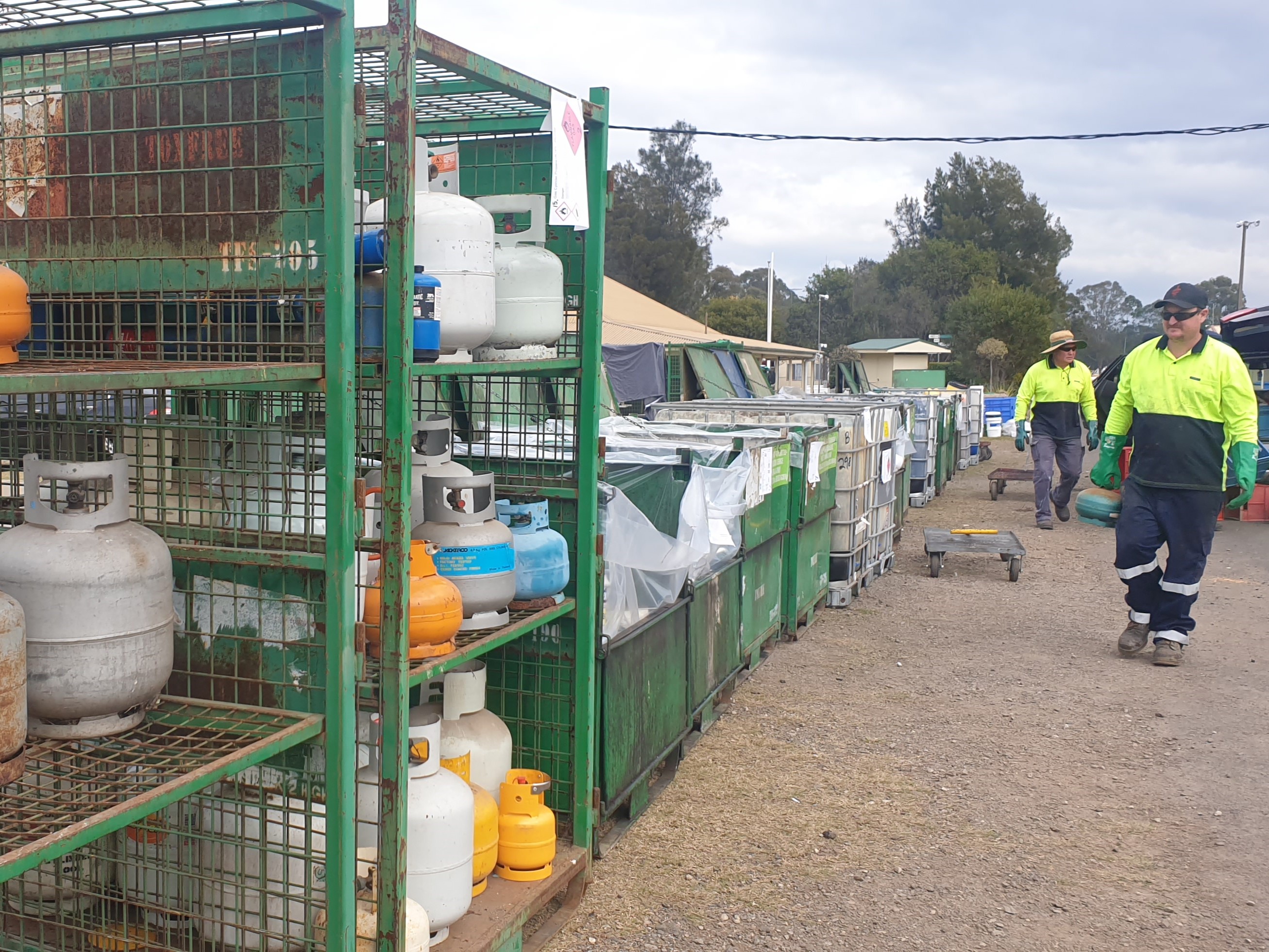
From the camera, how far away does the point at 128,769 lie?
90.0 inches

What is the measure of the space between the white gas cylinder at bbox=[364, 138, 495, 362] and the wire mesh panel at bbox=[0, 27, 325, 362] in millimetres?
432

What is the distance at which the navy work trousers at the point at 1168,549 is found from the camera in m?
6.71

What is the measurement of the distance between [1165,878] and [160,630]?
3.60 m

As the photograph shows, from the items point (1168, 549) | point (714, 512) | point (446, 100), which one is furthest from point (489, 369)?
point (1168, 549)

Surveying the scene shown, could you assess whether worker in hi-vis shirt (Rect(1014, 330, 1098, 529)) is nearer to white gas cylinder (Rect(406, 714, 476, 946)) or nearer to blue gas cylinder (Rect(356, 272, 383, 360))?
white gas cylinder (Rect(406, 714, 476, 946))

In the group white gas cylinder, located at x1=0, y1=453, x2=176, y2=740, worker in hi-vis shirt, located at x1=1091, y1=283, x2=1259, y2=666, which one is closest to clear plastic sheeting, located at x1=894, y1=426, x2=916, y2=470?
worker in hi-vis shirt, located at x1=1091, y1=283, x2=1259, y2=666

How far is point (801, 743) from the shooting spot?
5.55 meters

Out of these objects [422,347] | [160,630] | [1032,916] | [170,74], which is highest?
[170,74]

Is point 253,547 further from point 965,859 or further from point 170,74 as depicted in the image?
point 965,859

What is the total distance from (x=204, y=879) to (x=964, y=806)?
127 inches

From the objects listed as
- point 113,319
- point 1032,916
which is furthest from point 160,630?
point 1032,916

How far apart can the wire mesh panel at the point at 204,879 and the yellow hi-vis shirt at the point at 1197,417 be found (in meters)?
5.58

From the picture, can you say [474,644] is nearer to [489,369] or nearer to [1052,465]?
[489,369]

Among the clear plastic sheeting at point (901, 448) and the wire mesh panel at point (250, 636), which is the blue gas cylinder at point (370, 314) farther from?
the clear plastic sheeting at point (901, 448)
